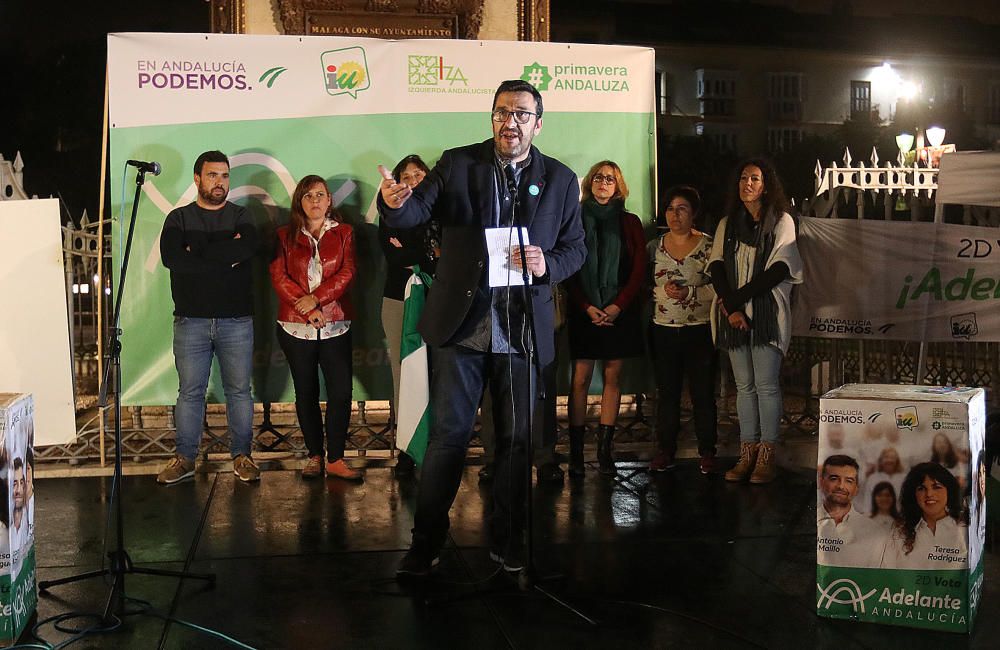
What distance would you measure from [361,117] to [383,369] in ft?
5.12

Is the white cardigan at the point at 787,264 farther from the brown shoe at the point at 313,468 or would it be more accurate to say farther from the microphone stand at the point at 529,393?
the brown shoe at the point at 313,468

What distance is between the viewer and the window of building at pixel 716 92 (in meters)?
39.2

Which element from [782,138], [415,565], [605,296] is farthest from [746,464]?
[782,138]

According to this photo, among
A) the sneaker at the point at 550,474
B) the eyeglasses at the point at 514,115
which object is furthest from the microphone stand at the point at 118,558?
the sneaker at the point at 550,474

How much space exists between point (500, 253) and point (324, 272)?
97.7 inches

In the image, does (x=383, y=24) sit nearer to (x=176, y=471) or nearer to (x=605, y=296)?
(x=605, y=296)

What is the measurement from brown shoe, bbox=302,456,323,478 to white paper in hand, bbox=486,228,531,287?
9.15 feet

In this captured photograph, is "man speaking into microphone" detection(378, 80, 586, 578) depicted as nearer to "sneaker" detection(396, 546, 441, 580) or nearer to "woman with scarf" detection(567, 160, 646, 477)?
"sneaker" detection(396, 546, 441, 580)

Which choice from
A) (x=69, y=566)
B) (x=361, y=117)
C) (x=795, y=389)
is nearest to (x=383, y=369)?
(x=361, y=117)

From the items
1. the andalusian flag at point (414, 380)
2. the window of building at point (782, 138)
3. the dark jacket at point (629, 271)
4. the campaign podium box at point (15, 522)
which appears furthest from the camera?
the window of building at point (782, 138)

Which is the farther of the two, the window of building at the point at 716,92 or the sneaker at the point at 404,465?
the window of building at the point at 716,92

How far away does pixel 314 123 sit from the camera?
20.3 ft

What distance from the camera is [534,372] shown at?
402 centimetres

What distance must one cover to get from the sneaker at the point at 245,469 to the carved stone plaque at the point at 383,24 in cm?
379
